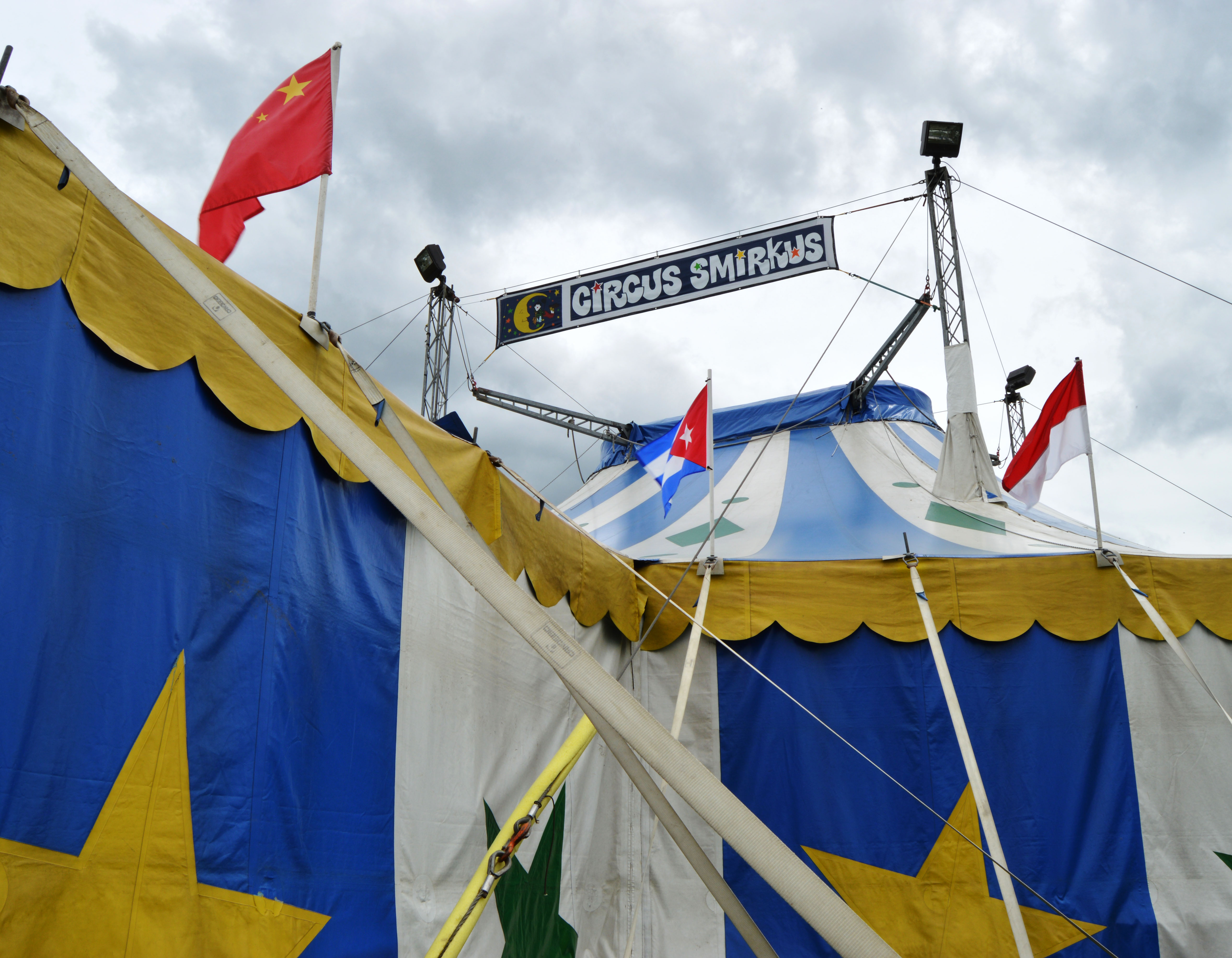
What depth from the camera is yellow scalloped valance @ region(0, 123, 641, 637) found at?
1.72 meters

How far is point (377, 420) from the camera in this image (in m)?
2.53

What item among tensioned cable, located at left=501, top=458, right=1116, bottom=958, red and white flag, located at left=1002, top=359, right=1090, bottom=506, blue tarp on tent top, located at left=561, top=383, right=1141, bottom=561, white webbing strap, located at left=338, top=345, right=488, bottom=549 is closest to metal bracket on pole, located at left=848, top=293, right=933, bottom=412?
blue tarp on tent top, located at left=561, top=383, right=1141, bottom=561

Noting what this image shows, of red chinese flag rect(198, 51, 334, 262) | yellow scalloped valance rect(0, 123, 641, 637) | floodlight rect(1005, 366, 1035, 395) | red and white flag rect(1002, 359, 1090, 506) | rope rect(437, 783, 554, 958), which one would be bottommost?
rope rect(437, 783, 554, 958)

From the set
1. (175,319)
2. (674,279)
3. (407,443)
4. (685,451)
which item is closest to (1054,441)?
(685,451)

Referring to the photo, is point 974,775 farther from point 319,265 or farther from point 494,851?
point 319,265

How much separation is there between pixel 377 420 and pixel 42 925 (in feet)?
4.73

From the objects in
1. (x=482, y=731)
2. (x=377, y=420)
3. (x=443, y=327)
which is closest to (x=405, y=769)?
(x=482, y=731)

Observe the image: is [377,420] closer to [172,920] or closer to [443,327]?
[172,920]

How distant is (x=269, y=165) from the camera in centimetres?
240

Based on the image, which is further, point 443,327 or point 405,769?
point 443,327

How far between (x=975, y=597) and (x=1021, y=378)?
5.65 metres

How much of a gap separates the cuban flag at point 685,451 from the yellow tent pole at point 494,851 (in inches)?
65.1

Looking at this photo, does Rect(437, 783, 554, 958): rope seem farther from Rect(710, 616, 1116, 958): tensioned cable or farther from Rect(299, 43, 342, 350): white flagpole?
Rect(299, 43, 342, 350): white flagpole

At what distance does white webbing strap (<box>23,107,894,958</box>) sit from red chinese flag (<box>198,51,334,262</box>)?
2.15ft
